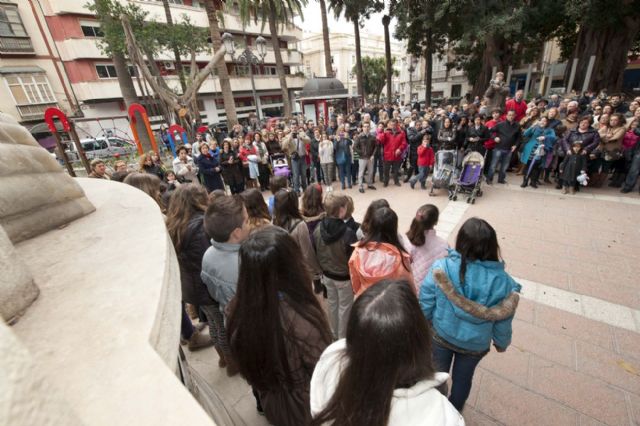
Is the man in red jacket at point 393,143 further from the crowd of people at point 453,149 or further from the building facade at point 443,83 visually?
the building facade at point 443,83

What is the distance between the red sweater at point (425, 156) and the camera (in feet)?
25.1

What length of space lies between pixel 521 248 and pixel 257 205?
447 cm

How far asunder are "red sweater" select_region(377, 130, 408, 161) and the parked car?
1438 cm

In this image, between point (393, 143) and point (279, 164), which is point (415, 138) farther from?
point (279, 164)

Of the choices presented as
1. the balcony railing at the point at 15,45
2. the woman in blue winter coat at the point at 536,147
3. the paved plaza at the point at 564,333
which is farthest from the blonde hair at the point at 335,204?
the balcony railing at the point at 15,45

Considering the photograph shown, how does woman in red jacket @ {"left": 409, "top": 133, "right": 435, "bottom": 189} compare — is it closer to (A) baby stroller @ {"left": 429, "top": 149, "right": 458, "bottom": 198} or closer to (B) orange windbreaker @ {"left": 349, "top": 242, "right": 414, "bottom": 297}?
(A) baby stroller @ {"left": 429, "top": 149, "right": 458, "bottom": 198}

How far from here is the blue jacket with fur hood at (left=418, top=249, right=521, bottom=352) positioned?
1.91 metres

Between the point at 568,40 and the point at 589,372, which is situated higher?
the point at 568,40

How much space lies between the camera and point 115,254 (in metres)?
0.94

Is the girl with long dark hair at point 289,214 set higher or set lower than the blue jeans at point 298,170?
higher

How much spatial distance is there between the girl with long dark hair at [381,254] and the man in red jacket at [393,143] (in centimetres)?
598

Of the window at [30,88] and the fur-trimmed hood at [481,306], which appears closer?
the fur-trimmed hood at [481,306]

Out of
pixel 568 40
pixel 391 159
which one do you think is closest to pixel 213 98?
pixel 391 159

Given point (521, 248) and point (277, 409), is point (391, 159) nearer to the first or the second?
point (521, 248)
